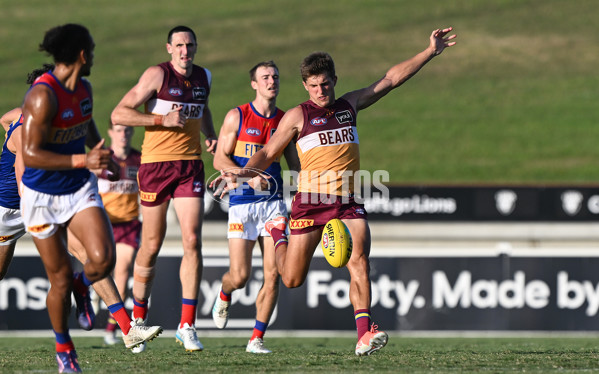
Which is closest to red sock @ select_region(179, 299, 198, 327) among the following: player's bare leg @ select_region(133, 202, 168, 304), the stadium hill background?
player's bare leg @ select_region(133, 202, 168, 304)

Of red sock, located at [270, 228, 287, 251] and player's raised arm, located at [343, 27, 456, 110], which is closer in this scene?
player's raised arm, located at [343, 27, 456, 110]

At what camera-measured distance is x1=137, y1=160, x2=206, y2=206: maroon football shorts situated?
358 inches

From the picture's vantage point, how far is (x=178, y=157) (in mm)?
9141

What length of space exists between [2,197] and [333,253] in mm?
3074

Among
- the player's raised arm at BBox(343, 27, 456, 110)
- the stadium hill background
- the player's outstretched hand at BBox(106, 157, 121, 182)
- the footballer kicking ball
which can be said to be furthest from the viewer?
the stadium hill background

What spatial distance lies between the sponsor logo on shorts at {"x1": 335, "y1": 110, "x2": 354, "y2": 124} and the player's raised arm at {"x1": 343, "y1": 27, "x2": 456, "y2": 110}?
0.15m

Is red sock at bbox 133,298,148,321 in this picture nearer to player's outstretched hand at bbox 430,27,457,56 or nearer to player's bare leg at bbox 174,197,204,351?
player's bare leg at bbox 174,197,204,351

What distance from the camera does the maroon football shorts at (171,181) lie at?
9.09 m

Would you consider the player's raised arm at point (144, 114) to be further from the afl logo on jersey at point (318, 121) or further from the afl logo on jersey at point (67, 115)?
the afl logo on jersey at point (67, 115)

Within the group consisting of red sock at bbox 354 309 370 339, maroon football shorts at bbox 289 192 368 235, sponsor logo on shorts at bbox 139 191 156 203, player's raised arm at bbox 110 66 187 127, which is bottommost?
red sock at bbox 354 309 370 339

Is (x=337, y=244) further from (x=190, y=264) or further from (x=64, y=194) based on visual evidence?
(x=64, y=194)

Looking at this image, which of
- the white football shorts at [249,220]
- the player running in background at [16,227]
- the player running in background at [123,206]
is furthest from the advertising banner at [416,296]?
the player running in background at [16,227]

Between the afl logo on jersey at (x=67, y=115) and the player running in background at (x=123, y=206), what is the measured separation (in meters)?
5.14

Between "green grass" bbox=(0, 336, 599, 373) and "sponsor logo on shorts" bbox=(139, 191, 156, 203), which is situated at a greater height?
"sponsor logo on shorts" bbox=(139, 191, 156, 203)
